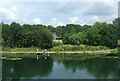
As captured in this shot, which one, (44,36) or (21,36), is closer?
(44,36)

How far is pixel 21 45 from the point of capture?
4009 centimetres

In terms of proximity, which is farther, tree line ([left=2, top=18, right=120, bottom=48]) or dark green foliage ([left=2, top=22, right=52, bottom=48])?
dark green foliage ([left=2, top=22, right=52, bottom=48])

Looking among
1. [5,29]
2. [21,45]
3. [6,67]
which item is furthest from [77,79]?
[5,29]

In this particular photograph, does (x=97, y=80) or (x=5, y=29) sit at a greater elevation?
(x=5, y=29)

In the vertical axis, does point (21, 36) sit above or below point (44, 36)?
above

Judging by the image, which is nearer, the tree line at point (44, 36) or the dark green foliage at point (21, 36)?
the tree line at point (44, 36)

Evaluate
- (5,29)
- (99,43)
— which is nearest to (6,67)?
(5,29)

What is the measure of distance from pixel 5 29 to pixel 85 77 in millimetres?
30423

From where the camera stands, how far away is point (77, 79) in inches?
649

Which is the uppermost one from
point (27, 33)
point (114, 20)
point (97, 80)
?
point (114, 20)

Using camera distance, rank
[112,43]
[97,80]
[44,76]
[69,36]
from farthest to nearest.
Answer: [69,36], [112,43], [44,76], [97,80]

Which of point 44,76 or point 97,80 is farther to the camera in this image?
point 44,76

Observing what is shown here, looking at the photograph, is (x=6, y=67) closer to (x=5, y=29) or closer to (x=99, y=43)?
(x=5, y=29)

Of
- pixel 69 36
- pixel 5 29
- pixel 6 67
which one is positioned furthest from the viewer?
pixel 69 36
